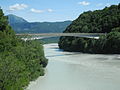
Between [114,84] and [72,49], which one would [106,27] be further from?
[114,84]

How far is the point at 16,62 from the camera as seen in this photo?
20.0 metres

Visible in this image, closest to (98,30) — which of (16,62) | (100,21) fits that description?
(100,21)

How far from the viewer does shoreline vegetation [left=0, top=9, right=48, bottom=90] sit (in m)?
16.8

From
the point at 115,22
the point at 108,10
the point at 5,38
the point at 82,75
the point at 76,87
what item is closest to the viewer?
the point at 76,87

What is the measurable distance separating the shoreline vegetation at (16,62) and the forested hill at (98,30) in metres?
23.6

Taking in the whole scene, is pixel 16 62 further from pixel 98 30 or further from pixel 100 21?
pixel 100 21

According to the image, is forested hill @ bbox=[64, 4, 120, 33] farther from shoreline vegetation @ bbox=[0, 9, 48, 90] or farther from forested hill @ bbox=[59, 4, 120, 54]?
shoreline vegetation @ bbox=[0, 9, 48, 90]

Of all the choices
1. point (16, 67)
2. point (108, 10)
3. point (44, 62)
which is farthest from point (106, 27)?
point (16, 67)

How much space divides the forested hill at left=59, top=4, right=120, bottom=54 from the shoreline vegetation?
23614 mm

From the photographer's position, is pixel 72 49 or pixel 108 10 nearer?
pixel 72 49

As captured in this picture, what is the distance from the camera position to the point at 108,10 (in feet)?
228

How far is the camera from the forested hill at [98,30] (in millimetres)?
53963

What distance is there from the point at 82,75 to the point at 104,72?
9.66 feet

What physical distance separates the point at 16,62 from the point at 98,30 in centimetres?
4632
